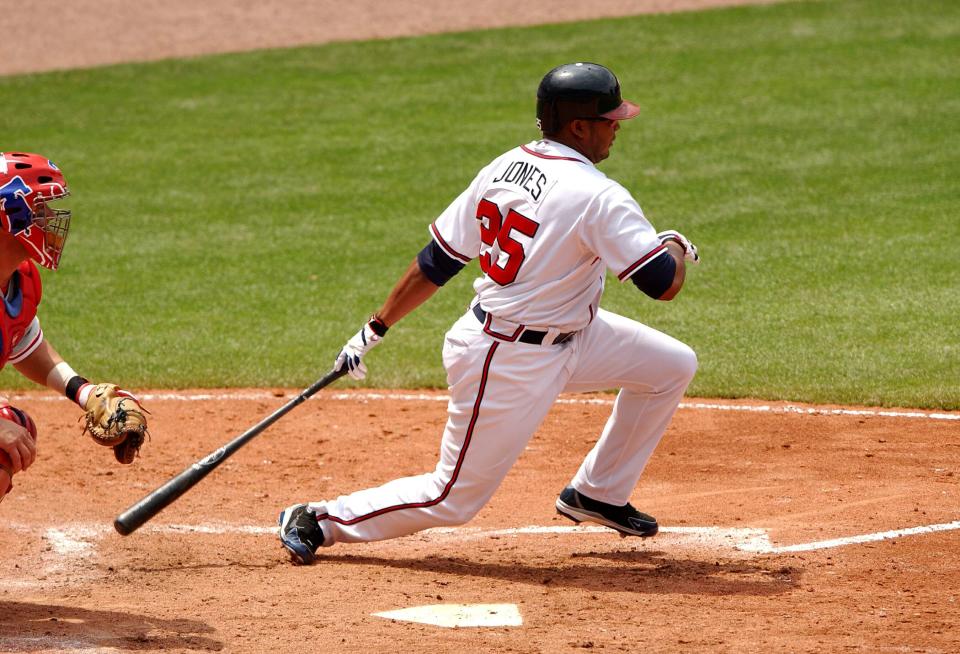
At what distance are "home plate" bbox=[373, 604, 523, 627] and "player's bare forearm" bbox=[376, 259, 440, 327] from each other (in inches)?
46.3

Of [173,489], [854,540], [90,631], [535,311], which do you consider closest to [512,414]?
[535,311]

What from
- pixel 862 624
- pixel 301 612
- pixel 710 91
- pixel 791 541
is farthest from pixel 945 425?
pixel 710 91

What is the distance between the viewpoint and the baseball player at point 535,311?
178 inches

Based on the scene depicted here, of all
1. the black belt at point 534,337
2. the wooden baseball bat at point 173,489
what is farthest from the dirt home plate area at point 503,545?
the black belt at point 534,337

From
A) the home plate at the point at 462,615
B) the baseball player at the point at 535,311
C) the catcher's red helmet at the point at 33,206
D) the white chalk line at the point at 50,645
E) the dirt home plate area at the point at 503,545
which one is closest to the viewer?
the white chalk line at the point at 50,645

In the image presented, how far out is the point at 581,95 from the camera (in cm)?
463

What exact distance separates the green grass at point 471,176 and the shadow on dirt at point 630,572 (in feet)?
8.24

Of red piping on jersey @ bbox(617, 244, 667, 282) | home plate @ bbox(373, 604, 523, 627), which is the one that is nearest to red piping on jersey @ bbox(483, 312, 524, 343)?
red piping on jersey @ bbox(617, 244, 667, 282)

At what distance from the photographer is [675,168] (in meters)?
11.8

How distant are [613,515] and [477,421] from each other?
0.82 metres

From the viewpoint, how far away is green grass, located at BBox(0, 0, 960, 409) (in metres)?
8.19

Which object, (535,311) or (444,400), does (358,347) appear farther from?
(444,400)

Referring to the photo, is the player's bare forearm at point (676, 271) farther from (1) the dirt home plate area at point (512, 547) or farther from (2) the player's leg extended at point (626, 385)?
(1) the dirt home plate area at point (512, 547)

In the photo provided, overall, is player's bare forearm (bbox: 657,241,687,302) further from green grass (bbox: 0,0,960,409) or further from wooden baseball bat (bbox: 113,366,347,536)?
green grass (bbox: 0,0,960,409)
